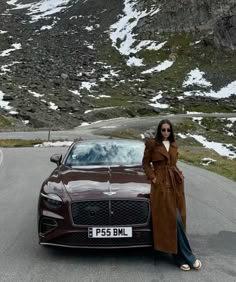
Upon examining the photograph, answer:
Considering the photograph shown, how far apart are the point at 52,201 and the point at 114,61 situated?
80.5 metres

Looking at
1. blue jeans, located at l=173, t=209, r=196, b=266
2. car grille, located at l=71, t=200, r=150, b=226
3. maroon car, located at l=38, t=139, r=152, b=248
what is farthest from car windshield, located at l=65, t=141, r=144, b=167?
blue jeans, located at l=173, t=209, r=196, b=266

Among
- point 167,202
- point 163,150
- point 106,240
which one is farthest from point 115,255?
point 163,150

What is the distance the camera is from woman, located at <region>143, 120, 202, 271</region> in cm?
587

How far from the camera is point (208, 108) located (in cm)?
6506

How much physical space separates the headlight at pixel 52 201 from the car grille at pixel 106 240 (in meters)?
0.42

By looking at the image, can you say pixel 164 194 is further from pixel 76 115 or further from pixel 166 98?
pixel 166 98

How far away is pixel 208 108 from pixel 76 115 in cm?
1986

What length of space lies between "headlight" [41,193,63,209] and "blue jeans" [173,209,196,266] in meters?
1.61

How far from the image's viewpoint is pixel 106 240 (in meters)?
6.15

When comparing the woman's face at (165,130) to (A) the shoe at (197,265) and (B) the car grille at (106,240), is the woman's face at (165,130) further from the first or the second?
(A) the shoe at (197,265)

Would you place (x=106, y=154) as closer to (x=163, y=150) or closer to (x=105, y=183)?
(x=105, y=183)

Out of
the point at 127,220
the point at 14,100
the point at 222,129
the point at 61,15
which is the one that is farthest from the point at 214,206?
the point at 61,15

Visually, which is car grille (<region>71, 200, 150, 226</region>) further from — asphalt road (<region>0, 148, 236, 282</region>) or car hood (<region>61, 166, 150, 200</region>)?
asphalt road (<region>0, 148, 236, 282</region>)

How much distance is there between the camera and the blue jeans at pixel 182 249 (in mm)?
5887
